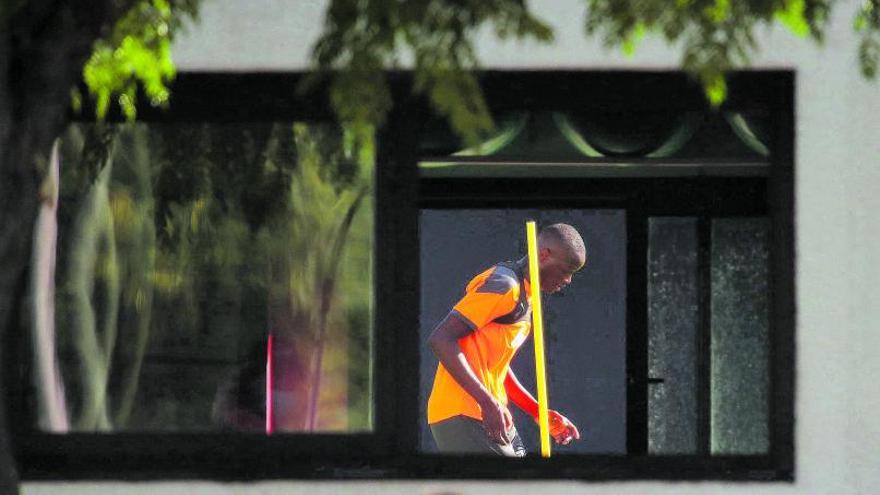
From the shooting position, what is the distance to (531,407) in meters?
10.9

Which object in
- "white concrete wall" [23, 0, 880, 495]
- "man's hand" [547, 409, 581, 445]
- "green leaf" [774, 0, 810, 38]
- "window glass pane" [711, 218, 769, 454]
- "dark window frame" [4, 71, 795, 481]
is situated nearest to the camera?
"green leaf" [774, 0, 810, 38]

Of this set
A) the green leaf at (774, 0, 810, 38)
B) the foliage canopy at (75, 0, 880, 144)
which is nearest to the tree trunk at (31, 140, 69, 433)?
the foliage canopy at (75, 0, 880, 144)

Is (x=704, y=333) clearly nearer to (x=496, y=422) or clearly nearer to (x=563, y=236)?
(x=563, y=236)

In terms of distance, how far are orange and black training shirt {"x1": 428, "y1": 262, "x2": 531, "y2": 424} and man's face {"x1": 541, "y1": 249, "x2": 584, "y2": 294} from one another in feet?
0.43

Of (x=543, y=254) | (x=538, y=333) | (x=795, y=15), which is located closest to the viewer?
(x=795, y=15)

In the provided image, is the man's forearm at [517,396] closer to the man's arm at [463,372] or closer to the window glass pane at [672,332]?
the man's arm at [463,372]

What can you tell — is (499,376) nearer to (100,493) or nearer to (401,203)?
(401,203)

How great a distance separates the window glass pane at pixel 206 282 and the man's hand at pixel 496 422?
3.04ft

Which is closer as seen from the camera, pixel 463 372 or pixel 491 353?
pixel 463 372

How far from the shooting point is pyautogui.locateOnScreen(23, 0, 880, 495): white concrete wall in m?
9.70

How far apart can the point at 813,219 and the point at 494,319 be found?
6.15ft

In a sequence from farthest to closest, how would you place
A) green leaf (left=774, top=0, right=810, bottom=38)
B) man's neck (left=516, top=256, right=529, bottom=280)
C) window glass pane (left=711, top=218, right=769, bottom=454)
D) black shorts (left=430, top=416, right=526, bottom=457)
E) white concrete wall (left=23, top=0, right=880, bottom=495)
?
man's neck (left=516, top=256, right=529, bottom=280) < black shorts (left=430, top=416, right=526, bottom=457) < window glass pane (left=711, top=218, right=769, bottom=454) < white concrete wall (left=23, top=0, right=880, bottom=495) < green leaf (left=774, top=0, right=810, bottom=38)

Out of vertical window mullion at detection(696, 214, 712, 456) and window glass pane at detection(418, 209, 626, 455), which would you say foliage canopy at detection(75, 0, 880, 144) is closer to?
vertical window mullion at detection(696, 214, 712, 456)

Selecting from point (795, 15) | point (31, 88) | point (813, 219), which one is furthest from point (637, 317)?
point (31, 88)
